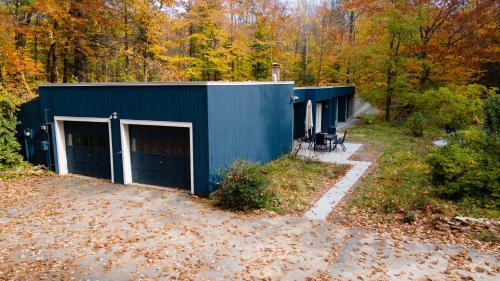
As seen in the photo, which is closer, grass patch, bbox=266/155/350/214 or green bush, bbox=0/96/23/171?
grass patch, bbox=266/155/350/214

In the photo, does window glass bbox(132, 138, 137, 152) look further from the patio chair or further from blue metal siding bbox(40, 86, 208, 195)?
the patio chair

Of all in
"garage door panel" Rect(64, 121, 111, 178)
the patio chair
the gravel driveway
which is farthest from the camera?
the patio chair

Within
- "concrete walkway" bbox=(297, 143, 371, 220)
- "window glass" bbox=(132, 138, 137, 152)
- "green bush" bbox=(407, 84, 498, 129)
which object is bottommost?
"concrete walkway" bbox=(297, 143, 371, 220)

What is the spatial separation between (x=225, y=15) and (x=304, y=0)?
1532cm

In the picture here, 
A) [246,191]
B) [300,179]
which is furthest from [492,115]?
[246,191]

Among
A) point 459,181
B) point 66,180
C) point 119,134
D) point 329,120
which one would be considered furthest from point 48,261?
point 329,120

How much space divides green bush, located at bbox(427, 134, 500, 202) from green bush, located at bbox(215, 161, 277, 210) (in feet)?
16.4

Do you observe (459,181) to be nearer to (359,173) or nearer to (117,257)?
(359,173)

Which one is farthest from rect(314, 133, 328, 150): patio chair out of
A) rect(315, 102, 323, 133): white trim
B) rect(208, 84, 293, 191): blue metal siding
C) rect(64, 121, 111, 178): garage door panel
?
rect(64, 121, 111, 178): garage door panel

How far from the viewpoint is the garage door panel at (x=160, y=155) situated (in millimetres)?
11648

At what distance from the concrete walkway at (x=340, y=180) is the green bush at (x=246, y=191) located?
4.30 ft

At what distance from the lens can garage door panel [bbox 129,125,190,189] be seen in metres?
11.6

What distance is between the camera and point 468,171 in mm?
10039

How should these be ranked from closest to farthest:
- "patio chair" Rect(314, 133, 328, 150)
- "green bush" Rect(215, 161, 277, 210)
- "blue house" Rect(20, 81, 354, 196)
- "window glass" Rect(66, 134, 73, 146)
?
"green bush" Rect(215, 161, 277, 210), "blue house" Rect(20, 81, 354, 196), "window glass" Rect(66, 134, 73, 146), "patio chair" Rect(314, 133, 328, 150)
